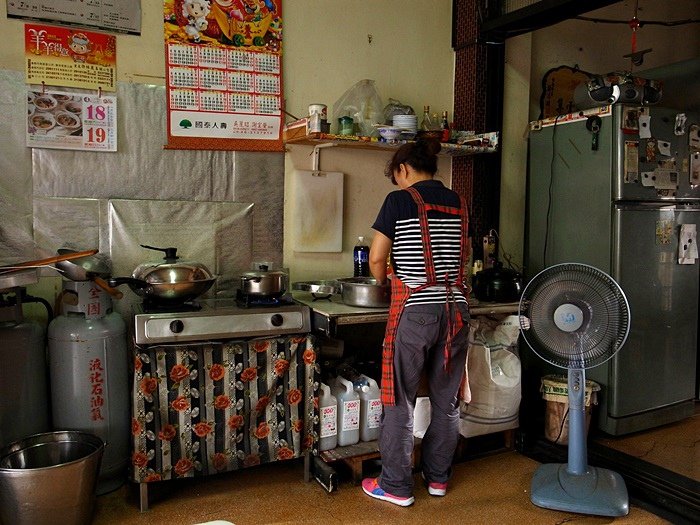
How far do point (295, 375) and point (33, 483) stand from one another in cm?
120

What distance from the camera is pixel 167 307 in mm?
2965

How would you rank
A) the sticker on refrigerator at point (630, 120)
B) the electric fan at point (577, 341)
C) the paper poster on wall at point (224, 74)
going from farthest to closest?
the sticker on refrigerator at point (630, 120)
the paper poster on wall at point (224, 74)
the electric fan at point (577, 341)

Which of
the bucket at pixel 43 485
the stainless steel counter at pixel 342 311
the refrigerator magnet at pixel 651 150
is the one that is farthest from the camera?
the refrigerator magnet at pixel 651 150

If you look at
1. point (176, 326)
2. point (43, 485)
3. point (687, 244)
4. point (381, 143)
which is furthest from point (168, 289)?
point (687, 244)

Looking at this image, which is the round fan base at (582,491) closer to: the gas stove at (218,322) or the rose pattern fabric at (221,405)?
the rose pattern fabric at (221,405)

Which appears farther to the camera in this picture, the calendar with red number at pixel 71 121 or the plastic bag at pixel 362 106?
the plastic bag at pixel 362 106

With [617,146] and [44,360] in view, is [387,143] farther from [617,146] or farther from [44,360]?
[44,360]

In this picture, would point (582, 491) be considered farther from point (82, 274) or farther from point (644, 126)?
point (82, 274)

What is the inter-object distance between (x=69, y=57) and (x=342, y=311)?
1882mm

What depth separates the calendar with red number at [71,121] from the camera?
315 centimetres

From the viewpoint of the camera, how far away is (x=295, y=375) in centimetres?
309

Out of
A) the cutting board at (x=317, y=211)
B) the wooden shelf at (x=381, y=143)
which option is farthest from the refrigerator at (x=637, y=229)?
the cutting board at (x=317, y=211)

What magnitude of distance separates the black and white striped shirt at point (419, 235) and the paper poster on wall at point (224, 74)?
118 cm

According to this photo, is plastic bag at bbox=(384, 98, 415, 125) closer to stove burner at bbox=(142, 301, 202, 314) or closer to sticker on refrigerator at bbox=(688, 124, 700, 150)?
stove burner at bbox=(142, 301, 202, 314)
